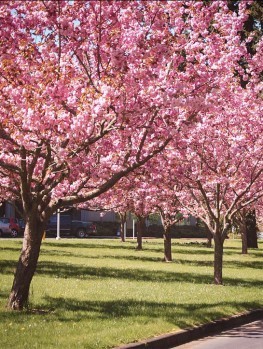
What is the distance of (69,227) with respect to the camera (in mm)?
49250

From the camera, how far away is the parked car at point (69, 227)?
48.7m

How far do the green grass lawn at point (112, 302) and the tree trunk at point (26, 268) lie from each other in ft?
0.95

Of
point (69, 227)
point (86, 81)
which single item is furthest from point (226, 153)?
point (69, 227)

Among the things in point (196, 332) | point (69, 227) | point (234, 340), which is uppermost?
point (69, 227)

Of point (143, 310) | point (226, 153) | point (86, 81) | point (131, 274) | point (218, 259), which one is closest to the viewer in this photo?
point (86, 81)

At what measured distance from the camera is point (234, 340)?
923 cm

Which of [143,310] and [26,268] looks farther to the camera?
[143,310]

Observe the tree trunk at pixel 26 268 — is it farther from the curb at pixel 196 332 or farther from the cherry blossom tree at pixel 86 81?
the curb at pixel 196 332

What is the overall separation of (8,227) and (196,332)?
37.2 meters

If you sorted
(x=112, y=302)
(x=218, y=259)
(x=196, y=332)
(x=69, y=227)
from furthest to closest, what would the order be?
(x=69, y=227) < (x=218, y=259) < (x=112, y=302) < (x=196, y=332)

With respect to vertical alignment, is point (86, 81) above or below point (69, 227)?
above

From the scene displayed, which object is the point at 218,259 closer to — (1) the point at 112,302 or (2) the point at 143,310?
(1) the point at 112,302

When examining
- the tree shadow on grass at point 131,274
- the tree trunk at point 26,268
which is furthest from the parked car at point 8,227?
the tree trunk at point 26,268

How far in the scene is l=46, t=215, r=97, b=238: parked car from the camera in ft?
160
